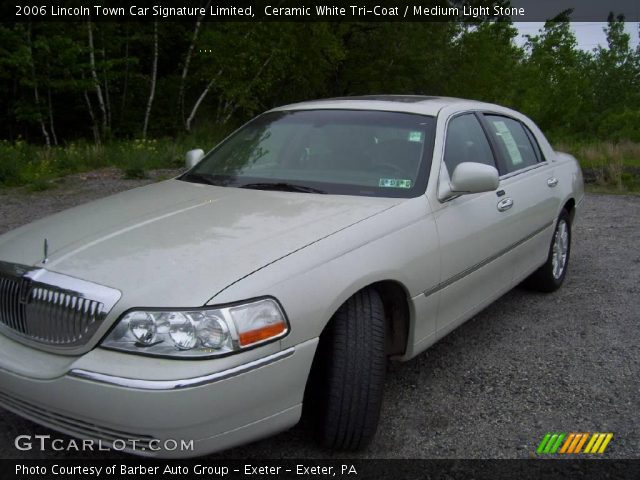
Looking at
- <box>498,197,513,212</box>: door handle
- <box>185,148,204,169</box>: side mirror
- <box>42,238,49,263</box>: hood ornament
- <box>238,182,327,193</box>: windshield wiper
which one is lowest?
<box>498,197,513,212</box>: door handle

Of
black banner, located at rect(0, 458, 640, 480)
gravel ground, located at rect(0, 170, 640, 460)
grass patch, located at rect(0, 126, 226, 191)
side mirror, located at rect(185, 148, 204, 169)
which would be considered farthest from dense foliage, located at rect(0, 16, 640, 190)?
black banner, located at rect(0, 458, 640, 480)

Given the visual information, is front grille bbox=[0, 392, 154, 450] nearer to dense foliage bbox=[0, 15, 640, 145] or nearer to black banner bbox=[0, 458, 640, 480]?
black banner bbox=[0, 458, 640, 480]

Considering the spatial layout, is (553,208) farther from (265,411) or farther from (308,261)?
(265,411)

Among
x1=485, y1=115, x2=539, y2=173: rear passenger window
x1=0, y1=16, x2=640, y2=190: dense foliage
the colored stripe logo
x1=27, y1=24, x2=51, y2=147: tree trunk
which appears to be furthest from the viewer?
x1=27, y1=24, x2=51, y2=147: tree trunk

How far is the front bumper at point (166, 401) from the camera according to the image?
6.81 feet

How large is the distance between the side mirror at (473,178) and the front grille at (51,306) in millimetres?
1798

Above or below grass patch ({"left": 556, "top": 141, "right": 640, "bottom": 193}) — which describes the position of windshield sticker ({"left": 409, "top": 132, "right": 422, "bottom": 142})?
Result: above

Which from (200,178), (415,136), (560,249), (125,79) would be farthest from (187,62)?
(415,136)

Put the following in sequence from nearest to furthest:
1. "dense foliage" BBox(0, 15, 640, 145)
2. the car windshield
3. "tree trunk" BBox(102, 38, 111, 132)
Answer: the car windshield, "dense foliage" BBox(0, 15, 640, 145), "tree trunk" BBox(102, 38, 111, 132)

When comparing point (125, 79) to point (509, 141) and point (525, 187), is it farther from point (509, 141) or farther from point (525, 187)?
point (525, 187)

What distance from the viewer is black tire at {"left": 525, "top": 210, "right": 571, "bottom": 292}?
4.79 metres

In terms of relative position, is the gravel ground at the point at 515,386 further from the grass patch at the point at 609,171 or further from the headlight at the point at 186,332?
the grass patch at the point at 609,171

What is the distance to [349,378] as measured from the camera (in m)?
2.54
